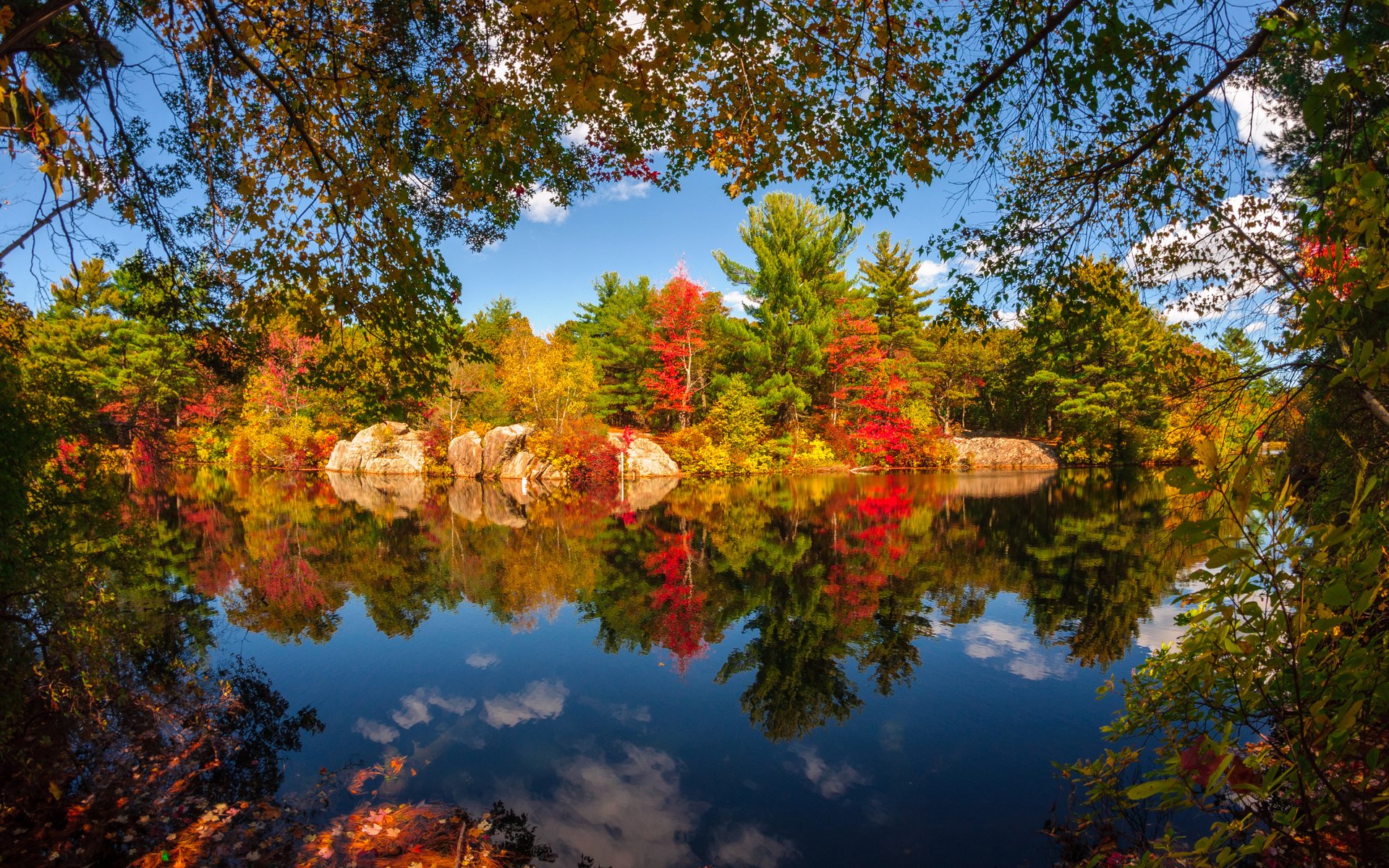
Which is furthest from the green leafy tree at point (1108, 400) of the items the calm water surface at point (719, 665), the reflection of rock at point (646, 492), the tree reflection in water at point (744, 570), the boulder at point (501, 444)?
the boulder at point (501, 444)

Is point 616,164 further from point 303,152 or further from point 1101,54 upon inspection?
point 1101,54

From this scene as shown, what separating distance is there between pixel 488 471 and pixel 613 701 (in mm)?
20349

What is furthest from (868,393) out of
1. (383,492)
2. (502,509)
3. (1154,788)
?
(1154,788)

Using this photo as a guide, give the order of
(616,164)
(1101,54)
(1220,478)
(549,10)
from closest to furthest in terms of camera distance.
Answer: (1220,478) → (549,10) → (1101,54) → (616,164)

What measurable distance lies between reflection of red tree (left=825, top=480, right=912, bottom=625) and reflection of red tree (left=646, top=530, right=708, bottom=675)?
5.82 feet

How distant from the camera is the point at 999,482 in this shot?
20.9 m

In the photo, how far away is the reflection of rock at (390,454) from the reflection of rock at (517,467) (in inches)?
192

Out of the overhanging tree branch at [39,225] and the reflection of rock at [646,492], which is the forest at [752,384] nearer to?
the reflection of rock at [646,492]

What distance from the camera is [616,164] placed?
688cm

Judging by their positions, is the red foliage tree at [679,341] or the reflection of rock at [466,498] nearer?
the reflection of rock at [466,498]

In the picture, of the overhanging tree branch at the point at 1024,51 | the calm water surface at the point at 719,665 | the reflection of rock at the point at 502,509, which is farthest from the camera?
the reflection of rock at the point at 502,509

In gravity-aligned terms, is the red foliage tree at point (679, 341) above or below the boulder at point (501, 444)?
above

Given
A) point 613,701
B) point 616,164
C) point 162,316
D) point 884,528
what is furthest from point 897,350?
point 162,316

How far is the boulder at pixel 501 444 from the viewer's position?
78.2ft
